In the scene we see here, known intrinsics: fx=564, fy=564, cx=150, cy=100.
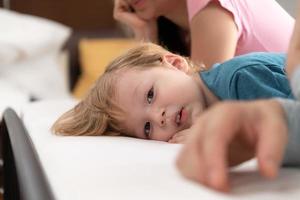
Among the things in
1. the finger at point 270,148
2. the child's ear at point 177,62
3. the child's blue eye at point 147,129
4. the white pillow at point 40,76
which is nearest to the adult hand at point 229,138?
the finger at point 270,148

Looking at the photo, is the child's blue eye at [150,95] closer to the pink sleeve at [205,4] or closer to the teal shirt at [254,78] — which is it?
the teal shirt at [254,78]

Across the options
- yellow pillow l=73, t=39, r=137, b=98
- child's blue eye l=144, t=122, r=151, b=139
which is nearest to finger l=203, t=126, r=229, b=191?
child's blue eye l=144, t=122, r=151, b=139

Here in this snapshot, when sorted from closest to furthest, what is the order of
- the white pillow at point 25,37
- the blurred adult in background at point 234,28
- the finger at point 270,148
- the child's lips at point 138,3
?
the finger at point 270,148
the blurred adult in background at point 234,28
the child's lips at point 138,3
the white pillow at point 25,37

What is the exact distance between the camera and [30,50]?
2.37 m

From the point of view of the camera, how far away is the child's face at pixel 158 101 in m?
0.90

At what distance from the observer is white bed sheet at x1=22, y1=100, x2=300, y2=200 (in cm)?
49

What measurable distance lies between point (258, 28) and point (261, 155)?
849 mm

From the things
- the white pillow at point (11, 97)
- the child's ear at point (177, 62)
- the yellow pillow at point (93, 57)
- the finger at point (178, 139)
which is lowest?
the yellow pillow at point (93, 57)

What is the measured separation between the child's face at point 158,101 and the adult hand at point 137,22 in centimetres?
60

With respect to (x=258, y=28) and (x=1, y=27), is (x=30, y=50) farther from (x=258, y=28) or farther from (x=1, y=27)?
(x=258, y=28)

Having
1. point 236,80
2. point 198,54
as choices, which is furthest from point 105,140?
point 198,54

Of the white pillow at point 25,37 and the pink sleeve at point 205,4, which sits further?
the white pillow at point 25,37

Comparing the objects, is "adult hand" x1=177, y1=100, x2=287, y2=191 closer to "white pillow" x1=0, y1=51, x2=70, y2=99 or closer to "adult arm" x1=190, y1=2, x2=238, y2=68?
"adult arm" x1=190, y1=2, x2=238, y2=68

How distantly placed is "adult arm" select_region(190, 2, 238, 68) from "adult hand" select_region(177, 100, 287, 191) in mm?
741
